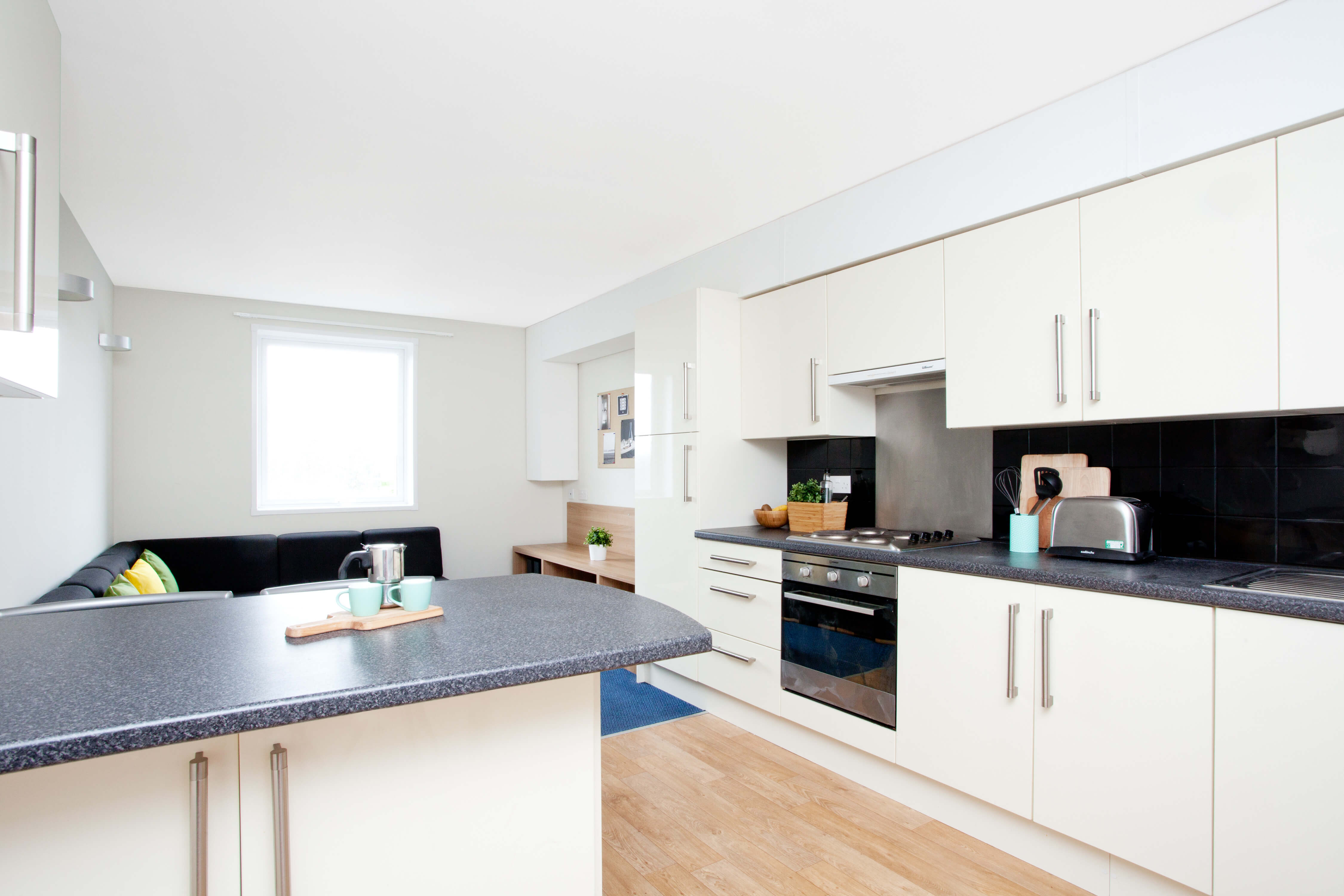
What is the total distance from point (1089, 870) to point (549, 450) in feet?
14.7

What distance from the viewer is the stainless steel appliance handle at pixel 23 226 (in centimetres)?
89

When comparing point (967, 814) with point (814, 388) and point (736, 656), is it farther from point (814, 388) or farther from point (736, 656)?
point (814, 388)

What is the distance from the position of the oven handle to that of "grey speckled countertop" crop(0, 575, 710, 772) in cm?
121

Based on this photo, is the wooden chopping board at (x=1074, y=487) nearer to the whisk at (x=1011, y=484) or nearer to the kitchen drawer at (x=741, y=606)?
the whisk at (x=1011, y=484)

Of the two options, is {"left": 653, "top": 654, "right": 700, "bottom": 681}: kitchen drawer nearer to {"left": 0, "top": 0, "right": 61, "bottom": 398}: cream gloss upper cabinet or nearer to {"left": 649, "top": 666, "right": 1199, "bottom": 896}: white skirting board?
{"left": 649, "top": 666, "right": 1199, "bottom": 896}: white skirting board

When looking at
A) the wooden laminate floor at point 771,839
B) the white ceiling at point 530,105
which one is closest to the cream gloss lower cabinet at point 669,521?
the wooden laminate floor at point 771,839

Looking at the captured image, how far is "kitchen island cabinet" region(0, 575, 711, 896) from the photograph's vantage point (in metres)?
0.97

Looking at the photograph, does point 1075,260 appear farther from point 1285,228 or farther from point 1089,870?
point 1089,870

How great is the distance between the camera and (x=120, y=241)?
3.61 meters

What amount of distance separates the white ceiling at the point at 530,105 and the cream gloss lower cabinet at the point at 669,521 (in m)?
1.12

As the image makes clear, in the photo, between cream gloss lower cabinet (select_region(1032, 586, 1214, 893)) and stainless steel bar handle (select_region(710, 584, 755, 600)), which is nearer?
cream gloss lower cabinet (select_region(1032, 586, 1214, 893))

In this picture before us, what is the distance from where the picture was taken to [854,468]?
11.2 ft

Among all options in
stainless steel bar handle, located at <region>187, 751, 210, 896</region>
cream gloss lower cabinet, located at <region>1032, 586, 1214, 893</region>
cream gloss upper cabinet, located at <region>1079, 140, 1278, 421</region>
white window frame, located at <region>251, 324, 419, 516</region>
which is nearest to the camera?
stainless steel bar handle, located at <region>187, 751, 210, 896</region>

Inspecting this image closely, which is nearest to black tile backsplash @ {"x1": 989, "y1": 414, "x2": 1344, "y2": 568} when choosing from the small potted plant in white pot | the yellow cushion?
the small potted plant in white pot
